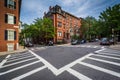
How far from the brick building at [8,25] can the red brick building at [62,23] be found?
23.1 metres

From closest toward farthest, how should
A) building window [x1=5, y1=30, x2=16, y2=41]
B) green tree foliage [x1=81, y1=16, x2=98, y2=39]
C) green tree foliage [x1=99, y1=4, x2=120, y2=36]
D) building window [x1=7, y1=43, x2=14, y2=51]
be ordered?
building window [x1=5, y1=30, x2=16, y2=41], building window [x1=7, y1=43, x2=14, y2=51], green tree foliage [x1=99, y1=4, x2=120, y2=36], green tree foliage [x1=81, y1=16, x2=98, y2=39]

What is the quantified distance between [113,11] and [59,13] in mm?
18696

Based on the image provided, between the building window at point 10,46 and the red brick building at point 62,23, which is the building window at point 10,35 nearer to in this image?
the building window at point 10,46

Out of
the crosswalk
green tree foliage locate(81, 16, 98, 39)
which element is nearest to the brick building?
the crosswalk

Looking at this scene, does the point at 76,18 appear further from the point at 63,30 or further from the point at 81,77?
the point at 81,77

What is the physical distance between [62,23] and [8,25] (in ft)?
98.4

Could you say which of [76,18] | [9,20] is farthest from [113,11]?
[9,20]

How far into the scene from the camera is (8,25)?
22547mm

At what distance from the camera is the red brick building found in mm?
46500

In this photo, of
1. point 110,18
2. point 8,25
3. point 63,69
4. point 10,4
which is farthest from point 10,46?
point 110,18

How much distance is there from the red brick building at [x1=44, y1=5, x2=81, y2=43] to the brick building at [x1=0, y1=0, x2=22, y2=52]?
2308cm

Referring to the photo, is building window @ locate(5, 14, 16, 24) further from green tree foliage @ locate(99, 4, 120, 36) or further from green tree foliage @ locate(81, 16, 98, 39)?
green tree foliage @ locate(81, 16, 98, 39)

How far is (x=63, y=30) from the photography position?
5116 centimetres

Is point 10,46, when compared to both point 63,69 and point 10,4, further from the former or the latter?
point 63,69
